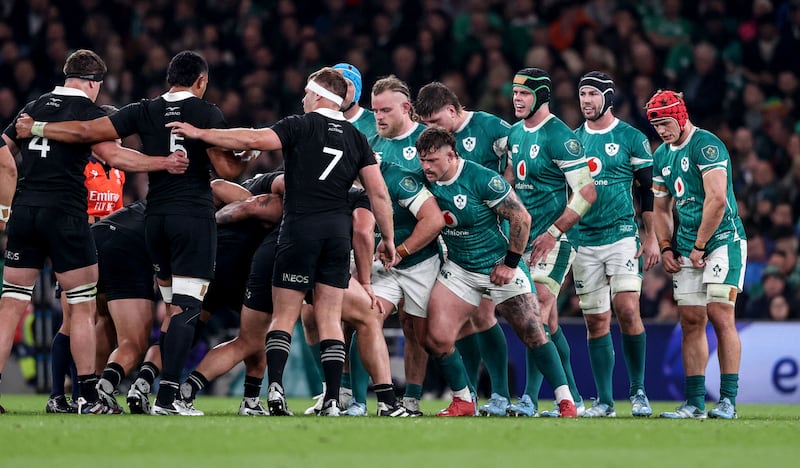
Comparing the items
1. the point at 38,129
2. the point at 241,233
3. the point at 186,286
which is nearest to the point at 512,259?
the point at 241,233

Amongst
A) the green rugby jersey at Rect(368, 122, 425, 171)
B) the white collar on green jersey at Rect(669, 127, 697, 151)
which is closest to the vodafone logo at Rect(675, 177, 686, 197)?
the white collar on green jersey at Rect(669, 127, 697, 151)

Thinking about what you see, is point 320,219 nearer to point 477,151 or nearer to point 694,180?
point 477,151

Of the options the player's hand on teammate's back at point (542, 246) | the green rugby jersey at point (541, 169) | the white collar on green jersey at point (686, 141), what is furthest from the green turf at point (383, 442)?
the white collar on green jersey at point (686, 141)

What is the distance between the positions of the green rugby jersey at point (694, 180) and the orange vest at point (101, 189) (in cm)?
458

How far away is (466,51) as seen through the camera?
1917 centimetres

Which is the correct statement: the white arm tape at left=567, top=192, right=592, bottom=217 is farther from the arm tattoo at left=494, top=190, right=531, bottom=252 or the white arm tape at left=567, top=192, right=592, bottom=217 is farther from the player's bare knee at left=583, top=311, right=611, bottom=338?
the player's bare knee at left=583, top=311, right=611, bottom=338

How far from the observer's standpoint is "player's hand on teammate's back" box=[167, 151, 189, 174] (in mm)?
8836

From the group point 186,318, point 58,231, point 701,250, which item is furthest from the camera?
point 701,250

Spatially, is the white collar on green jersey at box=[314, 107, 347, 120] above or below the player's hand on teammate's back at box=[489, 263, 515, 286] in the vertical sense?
above

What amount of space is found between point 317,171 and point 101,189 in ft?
8.80

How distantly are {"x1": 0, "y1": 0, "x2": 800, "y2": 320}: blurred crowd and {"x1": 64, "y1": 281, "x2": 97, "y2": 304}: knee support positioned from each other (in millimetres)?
7908

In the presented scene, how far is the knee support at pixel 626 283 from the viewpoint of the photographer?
34.5 feet

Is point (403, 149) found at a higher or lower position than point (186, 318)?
higher

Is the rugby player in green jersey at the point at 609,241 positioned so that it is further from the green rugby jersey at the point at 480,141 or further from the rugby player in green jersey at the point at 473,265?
the rugby player in green jersey at the point at 473,265
